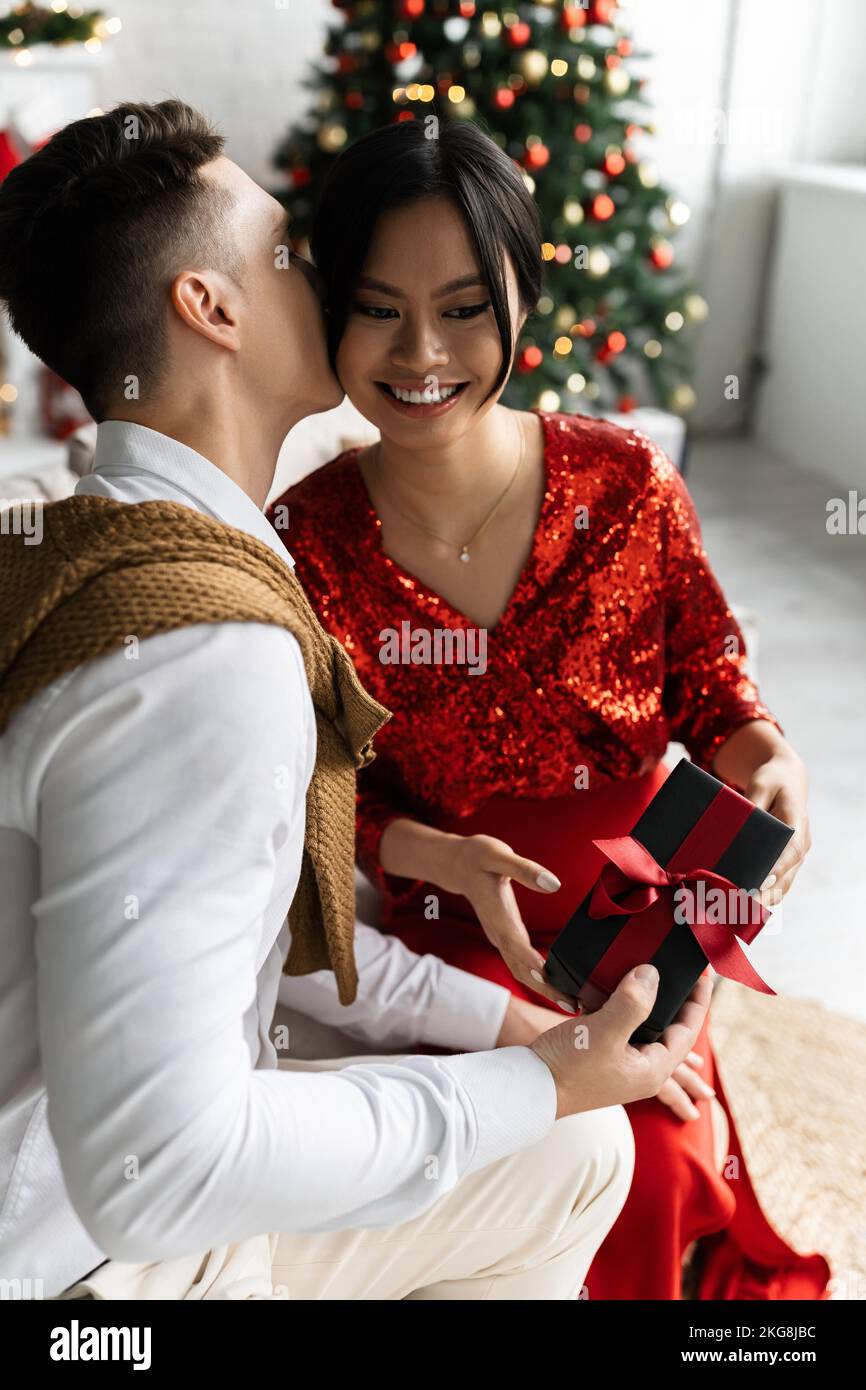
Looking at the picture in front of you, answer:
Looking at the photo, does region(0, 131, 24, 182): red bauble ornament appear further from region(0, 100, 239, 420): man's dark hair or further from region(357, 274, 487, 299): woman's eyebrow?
region(0, 100, 239, 420): man's dark hair

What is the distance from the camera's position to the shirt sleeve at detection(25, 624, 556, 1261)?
672 mm

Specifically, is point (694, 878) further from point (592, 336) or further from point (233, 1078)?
point (592, 336)

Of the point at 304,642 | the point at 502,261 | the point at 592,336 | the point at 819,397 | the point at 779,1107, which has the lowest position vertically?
the point at 779,1107

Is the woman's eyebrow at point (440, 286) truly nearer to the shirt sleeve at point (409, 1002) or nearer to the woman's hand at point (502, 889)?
the woman's hand at point (502, 889)

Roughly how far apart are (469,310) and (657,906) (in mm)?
643

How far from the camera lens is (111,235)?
95 cm

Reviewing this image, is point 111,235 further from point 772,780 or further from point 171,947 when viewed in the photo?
point 772,780

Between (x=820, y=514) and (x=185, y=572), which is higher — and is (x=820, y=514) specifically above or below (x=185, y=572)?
below

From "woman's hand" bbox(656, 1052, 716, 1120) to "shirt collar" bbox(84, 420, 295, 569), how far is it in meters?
0.74

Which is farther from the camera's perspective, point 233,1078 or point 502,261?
point 502,261

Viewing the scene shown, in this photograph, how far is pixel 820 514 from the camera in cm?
448

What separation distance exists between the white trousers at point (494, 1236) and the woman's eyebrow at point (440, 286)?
A: 810mm
